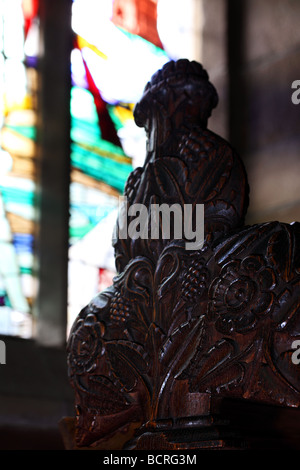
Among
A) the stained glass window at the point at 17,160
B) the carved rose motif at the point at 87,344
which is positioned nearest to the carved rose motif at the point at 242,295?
the carved rose motif at the point at 87,344

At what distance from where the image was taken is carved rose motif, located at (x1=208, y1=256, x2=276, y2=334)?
0.54 meters

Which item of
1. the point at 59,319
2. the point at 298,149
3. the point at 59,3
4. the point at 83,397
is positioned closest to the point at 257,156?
the point at 298,149

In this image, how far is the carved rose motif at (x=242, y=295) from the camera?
54cm

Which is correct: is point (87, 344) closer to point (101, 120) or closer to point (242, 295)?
point (242, 295)

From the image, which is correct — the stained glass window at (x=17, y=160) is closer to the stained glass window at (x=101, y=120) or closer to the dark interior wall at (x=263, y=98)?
the stained glass window at (x=101, y=120)

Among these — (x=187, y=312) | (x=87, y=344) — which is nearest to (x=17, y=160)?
(x=87, y=344)

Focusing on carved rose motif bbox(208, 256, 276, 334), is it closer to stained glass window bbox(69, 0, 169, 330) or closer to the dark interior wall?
the dark interior wall

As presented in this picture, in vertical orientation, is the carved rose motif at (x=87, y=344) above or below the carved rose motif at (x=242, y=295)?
below

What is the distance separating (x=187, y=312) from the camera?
61 centimetres

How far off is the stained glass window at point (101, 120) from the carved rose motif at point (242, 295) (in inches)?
114

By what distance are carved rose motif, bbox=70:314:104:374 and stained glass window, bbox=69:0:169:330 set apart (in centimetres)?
274

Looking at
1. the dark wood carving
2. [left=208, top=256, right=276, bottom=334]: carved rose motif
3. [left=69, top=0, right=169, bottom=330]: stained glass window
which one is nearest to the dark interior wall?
[left=69, top=0, right=169, bottom=330]: stained glass window

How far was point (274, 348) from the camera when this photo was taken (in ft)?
1.74

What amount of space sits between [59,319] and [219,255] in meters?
2.77
